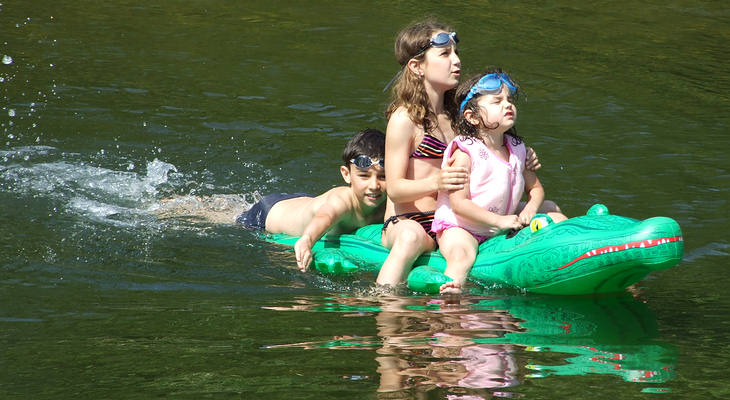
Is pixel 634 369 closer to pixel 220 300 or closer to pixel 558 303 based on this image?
pixel 558 303

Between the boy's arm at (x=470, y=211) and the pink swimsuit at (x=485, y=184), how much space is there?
6cm

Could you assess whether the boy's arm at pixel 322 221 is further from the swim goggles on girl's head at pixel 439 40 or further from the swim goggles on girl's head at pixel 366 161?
the swim goggles on girl's head at pixel 439 40

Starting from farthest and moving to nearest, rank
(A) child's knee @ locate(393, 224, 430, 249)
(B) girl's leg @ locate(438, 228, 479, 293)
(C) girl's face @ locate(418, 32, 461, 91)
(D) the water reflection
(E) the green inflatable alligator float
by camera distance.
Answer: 1. (C) girl's face @ locate(418, 32, 461, 91)
2. (A) child's knee @ locate(393, 224, 430, 249)
3. (B) girl's leg @ locate(438, 228, 479, 293)
4. (E) the green inflatable alligator float
5. (D) the water reflection

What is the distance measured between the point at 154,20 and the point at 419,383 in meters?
9.63

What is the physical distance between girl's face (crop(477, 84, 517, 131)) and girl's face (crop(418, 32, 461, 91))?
29cm

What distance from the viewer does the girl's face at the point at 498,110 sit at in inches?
198

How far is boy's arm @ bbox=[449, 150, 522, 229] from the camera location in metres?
5.00

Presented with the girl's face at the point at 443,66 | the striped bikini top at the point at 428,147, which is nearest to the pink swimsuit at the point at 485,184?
the striped bikini top at the point at 428,147

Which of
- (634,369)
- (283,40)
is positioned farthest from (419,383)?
(283,40)

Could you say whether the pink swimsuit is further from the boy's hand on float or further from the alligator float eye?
the boy's hand on float

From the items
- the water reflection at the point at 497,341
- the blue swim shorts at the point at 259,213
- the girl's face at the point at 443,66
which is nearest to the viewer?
the water reflection at the point at 497,341

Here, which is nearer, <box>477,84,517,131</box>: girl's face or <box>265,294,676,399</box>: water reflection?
<box>265,294,676,399</box>: water reflection

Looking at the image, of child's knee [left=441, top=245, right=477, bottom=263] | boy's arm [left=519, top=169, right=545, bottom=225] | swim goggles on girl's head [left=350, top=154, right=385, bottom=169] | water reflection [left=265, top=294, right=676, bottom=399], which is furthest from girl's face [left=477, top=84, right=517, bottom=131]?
water reflection [left=265, top=294, right=676, bottom=399]

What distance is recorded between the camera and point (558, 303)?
4.80 m
